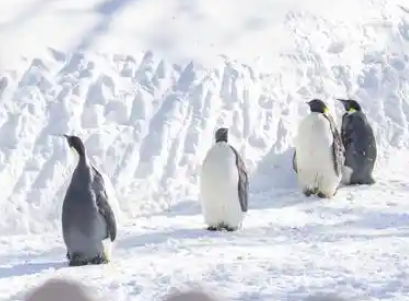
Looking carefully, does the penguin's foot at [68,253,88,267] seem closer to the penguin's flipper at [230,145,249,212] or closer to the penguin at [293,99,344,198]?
the penguin's flipper at [230,145,249,212]

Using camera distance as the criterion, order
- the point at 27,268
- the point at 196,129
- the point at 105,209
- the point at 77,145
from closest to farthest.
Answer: the point at 27,268
the point at 105,209
the point at 77,145
the point at 196,129

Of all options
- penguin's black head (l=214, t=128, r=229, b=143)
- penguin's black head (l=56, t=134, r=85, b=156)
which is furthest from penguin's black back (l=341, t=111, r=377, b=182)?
penguin's black head (l=56, t=134, r=85, b=156)

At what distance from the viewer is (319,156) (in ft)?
33.0

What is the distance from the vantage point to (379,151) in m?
11.8

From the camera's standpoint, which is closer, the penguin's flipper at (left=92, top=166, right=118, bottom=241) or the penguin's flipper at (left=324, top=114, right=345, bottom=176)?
the penguin's flipper at (left=92, top=166, right=118, bottom=241)

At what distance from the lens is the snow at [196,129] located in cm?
643

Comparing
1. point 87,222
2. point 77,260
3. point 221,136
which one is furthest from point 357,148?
point 77,260

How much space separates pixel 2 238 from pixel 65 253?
1154mm

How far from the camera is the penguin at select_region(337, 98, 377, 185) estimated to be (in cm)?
1072

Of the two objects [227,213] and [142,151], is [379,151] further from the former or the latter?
[227,213]

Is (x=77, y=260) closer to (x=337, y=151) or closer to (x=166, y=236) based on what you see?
(x=166, y=236)

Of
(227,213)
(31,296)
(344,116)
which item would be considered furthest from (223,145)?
(31,296)

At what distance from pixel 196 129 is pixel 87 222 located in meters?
4.29

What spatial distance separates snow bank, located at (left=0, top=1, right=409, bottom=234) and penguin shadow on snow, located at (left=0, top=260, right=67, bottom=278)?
6.77 ft
